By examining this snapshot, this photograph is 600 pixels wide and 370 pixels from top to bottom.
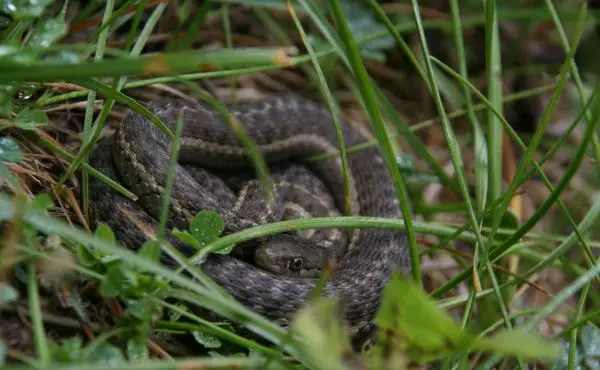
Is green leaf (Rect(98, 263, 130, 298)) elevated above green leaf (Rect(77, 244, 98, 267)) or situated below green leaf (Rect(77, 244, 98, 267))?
below

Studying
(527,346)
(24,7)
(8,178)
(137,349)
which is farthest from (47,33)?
(527,346)

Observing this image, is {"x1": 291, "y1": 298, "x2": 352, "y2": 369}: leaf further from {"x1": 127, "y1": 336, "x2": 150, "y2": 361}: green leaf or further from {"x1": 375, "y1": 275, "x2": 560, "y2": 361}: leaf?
{"x1": 127, "y1": 336, "x2": 150, "y2": 361}: green leaf

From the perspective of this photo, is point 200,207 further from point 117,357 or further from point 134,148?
point 117,357

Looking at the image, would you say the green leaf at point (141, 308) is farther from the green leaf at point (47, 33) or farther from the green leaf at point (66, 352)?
the green leaf at point (47, 33)

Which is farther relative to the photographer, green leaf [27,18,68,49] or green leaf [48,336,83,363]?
green leaf [27,18,68,49]

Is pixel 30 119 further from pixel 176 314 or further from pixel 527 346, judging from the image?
pixel 527 346

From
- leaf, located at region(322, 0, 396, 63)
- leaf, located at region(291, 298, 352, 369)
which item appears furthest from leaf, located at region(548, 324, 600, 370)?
leaf, located at region(322, 0, 396, 63)

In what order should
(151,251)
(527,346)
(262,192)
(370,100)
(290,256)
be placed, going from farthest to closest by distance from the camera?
(262,192)
(290,256)
(370,100)
(151,251)
(527,346)
